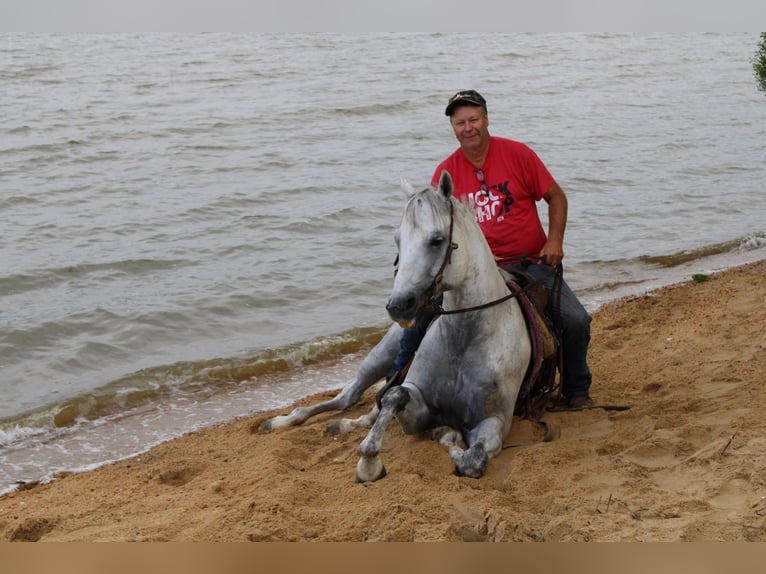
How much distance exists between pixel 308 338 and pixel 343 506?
4.84m

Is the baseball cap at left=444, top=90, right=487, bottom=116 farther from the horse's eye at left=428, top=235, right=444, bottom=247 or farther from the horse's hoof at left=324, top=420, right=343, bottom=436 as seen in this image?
the horse's hoof at left=324, top=420, right=343, bottom=436

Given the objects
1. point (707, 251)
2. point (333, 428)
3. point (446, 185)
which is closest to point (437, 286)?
point (446, 185)

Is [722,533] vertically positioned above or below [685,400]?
above

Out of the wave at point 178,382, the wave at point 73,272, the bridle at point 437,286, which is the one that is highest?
the bridle at point 437,286

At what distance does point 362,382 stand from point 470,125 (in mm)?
2038

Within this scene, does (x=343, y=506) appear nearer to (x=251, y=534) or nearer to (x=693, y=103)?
(x=251, y=534)

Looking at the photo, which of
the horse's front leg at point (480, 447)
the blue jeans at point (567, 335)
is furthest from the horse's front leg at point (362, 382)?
the horse's front leg at point (480, 447)

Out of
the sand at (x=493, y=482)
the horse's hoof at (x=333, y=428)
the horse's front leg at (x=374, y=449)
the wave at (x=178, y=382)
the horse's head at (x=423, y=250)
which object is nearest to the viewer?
the sand at (x=493, y=482)

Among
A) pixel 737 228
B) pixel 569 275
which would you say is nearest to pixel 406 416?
pixel 569 275

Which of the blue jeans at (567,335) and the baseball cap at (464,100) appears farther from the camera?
the blue jeans at (567,335)

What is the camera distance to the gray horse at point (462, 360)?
14.3 ft

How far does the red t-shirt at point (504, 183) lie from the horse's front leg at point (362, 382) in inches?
44.9

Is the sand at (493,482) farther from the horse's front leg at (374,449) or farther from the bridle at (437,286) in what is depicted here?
the bridle at (437,286)

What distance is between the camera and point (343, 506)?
4172 millimetres
